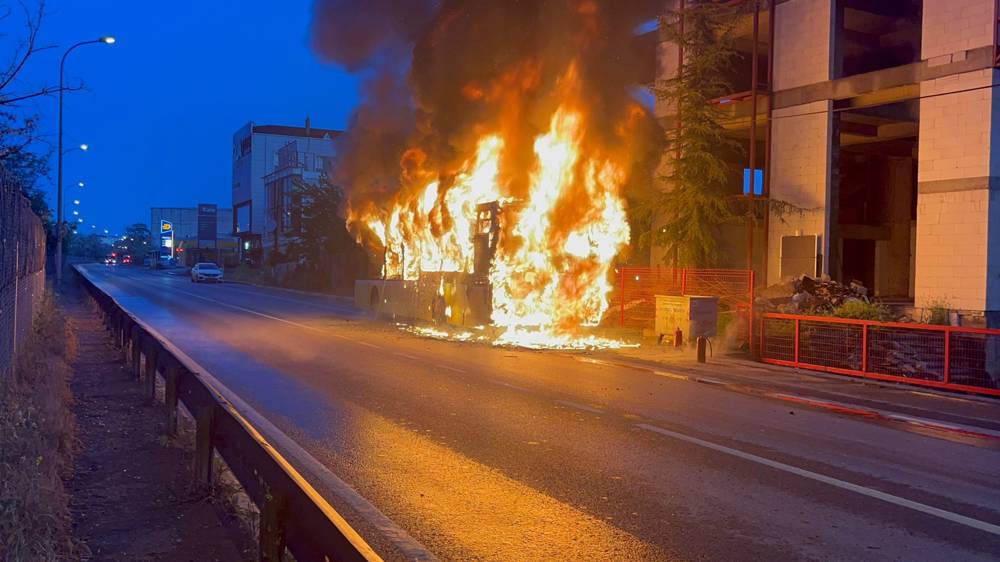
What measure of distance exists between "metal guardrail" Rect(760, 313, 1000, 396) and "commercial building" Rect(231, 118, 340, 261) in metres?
52.3

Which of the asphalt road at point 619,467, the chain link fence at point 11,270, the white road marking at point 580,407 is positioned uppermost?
the chain link fence at point 11,270

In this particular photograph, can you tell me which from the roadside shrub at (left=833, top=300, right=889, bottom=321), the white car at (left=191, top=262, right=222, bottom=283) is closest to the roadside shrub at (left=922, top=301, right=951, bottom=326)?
the roadside shrub at (left=833, top=300, right=889, bottom=321)

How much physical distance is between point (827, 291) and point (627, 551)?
64.4 ft

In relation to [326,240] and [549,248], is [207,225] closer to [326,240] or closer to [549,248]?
[326,240]

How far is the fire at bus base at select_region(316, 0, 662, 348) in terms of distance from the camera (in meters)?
19.1

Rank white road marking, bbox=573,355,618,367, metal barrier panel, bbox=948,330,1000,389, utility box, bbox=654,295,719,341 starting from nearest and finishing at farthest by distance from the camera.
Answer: metal barrier panel, bbox=948,330,1000,389
white road marking, bbox=573,355,618,367
utility box, bbox=654,295,719,341

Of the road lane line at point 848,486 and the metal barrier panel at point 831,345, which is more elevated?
the metal barrier panel at point 831,345

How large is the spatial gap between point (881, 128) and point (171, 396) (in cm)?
3031

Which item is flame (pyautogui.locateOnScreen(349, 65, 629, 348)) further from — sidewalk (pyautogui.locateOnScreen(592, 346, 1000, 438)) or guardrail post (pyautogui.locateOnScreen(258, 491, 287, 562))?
guardrail post (pyautogui.locateOnScreen(258, 491, 287, 562))

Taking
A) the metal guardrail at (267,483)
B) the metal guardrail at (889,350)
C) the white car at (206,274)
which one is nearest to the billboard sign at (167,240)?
the white car at (206,274)

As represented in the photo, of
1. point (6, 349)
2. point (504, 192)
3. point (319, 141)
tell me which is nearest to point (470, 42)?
point (504, 192)

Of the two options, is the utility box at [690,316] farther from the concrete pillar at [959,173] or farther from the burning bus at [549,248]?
the concrete pillar at [959,173]

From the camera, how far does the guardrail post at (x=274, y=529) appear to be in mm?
3738

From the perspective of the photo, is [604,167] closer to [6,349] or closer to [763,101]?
[763,101]
